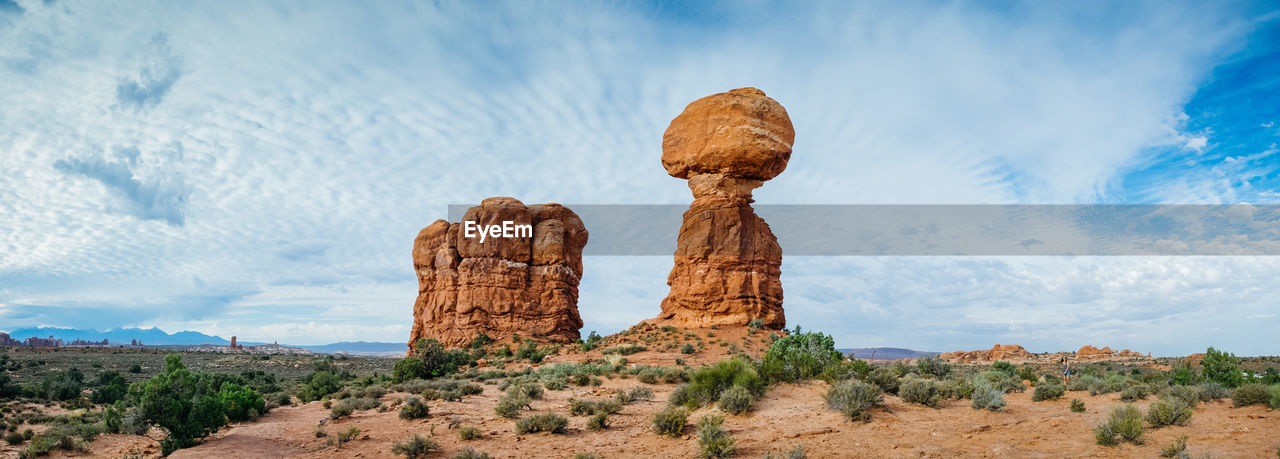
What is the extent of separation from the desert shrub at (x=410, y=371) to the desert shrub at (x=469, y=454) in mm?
16138

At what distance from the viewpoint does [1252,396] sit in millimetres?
12250

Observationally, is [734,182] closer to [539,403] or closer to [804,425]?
[539,403]

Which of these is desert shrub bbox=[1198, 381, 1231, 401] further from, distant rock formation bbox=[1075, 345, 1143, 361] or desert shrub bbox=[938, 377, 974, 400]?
distant rock formation bbox=[1075, 345, 1143, 361]

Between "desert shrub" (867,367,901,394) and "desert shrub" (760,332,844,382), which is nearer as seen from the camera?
"desert shrub" (867,367,901,394)

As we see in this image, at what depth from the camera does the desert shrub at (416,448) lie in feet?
37.7

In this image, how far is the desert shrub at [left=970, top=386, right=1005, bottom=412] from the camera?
12.3 meters

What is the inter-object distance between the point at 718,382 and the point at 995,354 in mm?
48320

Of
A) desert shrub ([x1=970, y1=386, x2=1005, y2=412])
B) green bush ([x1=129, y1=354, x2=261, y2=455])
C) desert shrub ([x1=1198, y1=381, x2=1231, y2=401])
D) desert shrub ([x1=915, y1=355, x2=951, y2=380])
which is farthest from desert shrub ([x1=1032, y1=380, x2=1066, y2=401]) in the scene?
green bush ([x1=129, y1=354, x2=261, y2=455])

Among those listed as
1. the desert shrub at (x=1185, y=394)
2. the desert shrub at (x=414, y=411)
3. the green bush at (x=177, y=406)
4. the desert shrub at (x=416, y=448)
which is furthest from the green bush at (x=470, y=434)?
the desert shrub at (x=1185, y=394)

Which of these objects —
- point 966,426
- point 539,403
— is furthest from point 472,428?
point 966,426

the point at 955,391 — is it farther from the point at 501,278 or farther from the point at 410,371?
the point at 501,278

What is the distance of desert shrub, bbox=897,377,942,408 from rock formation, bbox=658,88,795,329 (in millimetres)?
18732

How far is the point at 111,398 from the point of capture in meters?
24.2

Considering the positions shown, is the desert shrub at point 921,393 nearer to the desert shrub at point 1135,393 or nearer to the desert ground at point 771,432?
the desert ground at point 771,432
